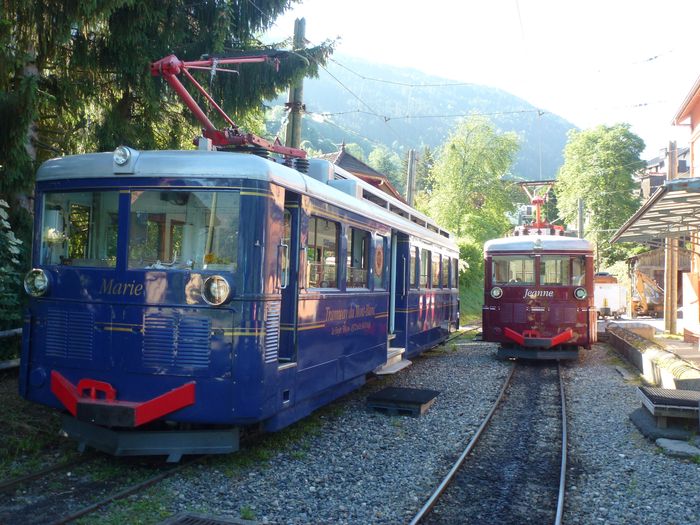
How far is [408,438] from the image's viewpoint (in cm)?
735

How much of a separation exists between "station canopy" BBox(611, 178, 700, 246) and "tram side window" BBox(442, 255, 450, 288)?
392 cm

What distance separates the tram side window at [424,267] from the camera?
11.8m

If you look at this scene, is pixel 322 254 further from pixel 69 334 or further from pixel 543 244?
pixel 543 244

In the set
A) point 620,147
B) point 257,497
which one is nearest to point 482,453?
point 257,497

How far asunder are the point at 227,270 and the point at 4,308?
471 centimetres

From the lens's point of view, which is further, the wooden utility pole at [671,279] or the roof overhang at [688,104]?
the roof overhang at [688,104]

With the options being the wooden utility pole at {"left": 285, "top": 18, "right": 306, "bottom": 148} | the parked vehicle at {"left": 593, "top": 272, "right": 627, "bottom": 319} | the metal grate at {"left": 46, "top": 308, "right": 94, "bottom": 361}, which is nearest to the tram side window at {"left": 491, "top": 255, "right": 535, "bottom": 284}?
the wooden utility pole at {"left": 285, "top": 18, "right": 306, "bottom": 148}

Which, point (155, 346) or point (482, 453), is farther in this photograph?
point (482, 453)

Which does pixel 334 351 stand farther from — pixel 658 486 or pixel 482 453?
pixel 658 486

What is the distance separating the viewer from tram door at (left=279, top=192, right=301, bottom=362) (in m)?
6.20

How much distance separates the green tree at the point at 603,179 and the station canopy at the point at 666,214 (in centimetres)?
3124

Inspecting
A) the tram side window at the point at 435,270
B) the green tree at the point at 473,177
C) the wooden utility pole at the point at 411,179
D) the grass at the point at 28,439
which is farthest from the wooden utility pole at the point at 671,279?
the green tree at the point at 473,177

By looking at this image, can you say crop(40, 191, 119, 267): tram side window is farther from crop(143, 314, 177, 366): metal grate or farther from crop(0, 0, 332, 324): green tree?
crop(0, 0, 332, 324): green tree

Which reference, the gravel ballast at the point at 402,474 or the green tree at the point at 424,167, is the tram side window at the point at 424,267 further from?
the green tree at the point at 424,167
